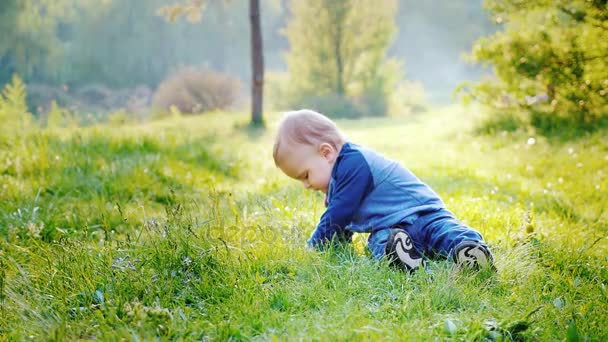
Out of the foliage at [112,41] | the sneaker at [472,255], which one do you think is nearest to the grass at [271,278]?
the sneaker at [472,255]

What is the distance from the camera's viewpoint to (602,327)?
2.04 metres

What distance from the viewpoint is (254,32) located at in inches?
505

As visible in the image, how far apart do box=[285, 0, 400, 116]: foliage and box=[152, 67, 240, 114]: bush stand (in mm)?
3704

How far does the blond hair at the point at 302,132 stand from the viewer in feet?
9.86

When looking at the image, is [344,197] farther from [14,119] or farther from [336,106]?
[336,106]

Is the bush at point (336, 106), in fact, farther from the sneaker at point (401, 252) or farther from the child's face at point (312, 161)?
the sneaker at point (401, 252)

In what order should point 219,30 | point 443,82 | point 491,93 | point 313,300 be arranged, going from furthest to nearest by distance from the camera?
point 443,82 < point 219,30 < point 491,93 < point 313,300

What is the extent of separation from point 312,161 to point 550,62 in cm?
598

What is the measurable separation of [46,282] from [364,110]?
19.3 meters

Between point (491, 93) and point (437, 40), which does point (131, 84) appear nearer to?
point (491, 93)

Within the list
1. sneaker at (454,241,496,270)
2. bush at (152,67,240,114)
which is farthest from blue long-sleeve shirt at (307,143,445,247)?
bush at (152,67,240,114)

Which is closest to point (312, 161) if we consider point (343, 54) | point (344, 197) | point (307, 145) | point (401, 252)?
point (307, 145)

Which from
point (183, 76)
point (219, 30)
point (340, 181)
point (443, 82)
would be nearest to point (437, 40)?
point (443, 82)

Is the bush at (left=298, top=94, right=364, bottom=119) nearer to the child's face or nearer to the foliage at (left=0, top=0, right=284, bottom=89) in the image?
the foliage at (left=0, top=0, right=284, bottom=89)
